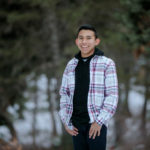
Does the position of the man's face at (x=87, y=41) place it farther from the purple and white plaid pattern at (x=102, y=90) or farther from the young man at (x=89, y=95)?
the purple and white plaid pattern at (x=102, y=90)

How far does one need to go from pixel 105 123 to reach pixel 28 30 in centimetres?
864

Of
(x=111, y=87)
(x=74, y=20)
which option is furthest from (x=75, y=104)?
(x=74, y=20)

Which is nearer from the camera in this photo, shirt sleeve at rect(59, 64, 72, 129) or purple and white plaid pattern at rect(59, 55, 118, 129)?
purple and white plaid pattern at rect(59, 55, 118, 129)

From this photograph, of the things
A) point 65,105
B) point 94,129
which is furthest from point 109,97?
point 65,105

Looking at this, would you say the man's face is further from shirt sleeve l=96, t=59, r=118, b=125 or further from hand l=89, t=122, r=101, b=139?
Result: hand l=89, t=122, r=101, b=139

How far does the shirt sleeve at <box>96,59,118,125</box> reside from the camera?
2.36 metres

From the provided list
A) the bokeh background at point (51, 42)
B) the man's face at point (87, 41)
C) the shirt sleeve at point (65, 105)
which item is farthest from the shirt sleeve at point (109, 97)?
the bokeh background at point (51, 42)

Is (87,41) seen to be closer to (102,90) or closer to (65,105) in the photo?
(102,90)

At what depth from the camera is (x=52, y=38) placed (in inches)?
392

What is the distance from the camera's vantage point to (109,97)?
239cm

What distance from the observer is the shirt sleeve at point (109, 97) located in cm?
236

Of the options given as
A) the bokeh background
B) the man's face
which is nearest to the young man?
the man's face

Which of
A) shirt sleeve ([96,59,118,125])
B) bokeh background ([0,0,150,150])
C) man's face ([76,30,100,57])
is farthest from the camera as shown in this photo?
bokeh background ([0,0,150,150])

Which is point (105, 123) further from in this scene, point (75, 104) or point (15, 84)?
point (15, 84)
